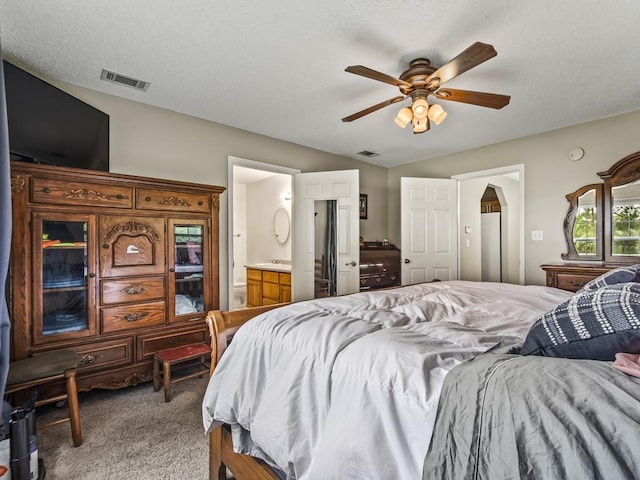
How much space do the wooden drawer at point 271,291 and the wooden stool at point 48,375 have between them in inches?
106

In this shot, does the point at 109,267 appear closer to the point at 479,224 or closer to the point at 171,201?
the point at 171,201

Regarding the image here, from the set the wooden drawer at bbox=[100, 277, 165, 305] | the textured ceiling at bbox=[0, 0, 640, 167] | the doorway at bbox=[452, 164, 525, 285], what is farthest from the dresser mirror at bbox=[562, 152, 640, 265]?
the wooden drawer at bbox=[100, 277, 165, 305]

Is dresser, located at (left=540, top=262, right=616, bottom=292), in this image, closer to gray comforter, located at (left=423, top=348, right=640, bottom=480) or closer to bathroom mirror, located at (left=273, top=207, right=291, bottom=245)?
gray comforter, located at (left=423, top=348, right=640, bottom=480)

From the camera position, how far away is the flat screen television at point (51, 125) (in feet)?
6.72

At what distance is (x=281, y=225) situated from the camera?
18.1 ft

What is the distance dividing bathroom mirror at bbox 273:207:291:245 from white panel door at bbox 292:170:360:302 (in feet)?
4.09

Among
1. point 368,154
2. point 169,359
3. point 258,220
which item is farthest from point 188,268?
point 258,220

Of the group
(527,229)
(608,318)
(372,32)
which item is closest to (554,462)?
(608,318)

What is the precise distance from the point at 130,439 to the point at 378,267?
3.26 meters

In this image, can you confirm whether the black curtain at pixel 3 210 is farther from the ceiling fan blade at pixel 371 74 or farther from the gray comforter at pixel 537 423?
the ceiling fan blade at pixel 371 74

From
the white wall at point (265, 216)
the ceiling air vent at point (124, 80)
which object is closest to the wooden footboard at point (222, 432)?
the ceiling air vent at point (124, 80)

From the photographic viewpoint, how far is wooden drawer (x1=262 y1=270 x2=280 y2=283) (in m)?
4.53

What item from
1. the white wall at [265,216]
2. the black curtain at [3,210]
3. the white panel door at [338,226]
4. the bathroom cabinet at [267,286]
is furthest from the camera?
the white wall at [265,216]

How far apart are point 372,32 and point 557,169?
115 inches
